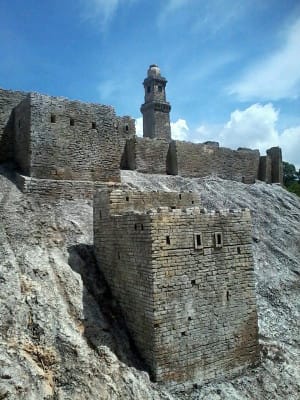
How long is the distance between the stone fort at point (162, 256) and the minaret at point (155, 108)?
26129 millimetres

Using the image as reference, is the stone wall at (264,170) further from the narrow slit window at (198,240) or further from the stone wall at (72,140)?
the narrow slit window at (198,240)

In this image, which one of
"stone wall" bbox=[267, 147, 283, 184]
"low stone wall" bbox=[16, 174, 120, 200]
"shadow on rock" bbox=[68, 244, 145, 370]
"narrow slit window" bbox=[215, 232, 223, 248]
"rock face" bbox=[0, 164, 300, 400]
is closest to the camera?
"rock face" bbox=[0, 164, 300, 400]

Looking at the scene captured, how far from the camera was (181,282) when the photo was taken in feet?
40.8

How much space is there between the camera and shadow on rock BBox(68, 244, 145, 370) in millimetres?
11883

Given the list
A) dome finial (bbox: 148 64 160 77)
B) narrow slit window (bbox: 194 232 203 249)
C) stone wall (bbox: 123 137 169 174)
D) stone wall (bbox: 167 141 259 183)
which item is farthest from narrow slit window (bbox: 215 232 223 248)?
dome finial (bbox: 148 64 160 77)

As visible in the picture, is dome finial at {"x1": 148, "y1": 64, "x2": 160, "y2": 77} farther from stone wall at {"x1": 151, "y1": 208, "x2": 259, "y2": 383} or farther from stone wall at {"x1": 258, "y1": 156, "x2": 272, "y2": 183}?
stone wall at {"x1": 151, "y1": 208, "x2": 259, "y2": 383}

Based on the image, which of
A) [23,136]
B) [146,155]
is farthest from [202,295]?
[146,155]

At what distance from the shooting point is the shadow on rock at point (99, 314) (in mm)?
11883

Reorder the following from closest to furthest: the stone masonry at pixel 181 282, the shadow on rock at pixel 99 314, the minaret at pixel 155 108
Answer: the shadow on rock at pixel 99 314, the stone masonry at pixel 181 282, the minaret at pixel 155 108

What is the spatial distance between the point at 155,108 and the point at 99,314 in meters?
36.0

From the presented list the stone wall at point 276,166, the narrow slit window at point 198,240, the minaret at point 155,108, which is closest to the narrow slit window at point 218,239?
the narrow slit window at point 198,240

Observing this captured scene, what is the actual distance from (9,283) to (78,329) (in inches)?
101

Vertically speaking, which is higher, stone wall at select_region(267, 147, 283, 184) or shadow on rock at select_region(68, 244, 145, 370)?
stone wall at select_region(267, 147, 283, 184)

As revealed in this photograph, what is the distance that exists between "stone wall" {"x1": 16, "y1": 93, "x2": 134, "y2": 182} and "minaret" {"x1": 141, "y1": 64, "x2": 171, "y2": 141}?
24.5 meters
